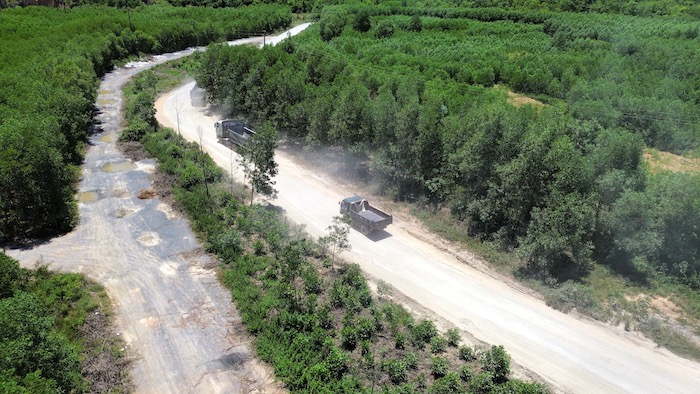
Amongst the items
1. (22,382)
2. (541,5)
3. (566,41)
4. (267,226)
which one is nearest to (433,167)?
(267,226)

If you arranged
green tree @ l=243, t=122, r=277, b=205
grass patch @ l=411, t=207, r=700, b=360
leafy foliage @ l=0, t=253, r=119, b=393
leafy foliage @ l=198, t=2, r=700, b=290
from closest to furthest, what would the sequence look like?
leafy foliage @ l=0, t=253, r=119, b=393, grass patch @ l=411, t=207, r=700, b=360, leafy foliage @ l=198, t=2, r=700, b=290, green tree @ l=243, t=122, r=277, b=205

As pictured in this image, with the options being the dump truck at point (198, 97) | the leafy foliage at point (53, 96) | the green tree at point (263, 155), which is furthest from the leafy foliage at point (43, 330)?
the dump truck at point (198, 97)

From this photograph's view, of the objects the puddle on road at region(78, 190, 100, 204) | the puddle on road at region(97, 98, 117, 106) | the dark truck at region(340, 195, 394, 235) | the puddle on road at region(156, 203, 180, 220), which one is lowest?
the puddle on road at region(97, 98, 117, 106)

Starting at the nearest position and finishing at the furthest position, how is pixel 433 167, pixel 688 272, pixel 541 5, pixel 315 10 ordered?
pixel 688 272, pixel 433 167, pixel 541 5, pixel 315 10

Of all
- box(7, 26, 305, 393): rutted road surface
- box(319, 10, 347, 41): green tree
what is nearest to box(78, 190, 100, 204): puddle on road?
box(7, 26, 305, 393): rutted road surface

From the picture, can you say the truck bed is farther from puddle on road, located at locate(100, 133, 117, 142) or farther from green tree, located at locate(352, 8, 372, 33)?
green tree, located at locate(352, 8, 372, 33)

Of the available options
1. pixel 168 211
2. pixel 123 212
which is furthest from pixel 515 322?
pixel 123 212

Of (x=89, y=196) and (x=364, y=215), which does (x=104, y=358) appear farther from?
(x=89, y=196)

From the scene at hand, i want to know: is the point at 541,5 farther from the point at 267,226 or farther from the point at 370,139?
the point at 267,226
